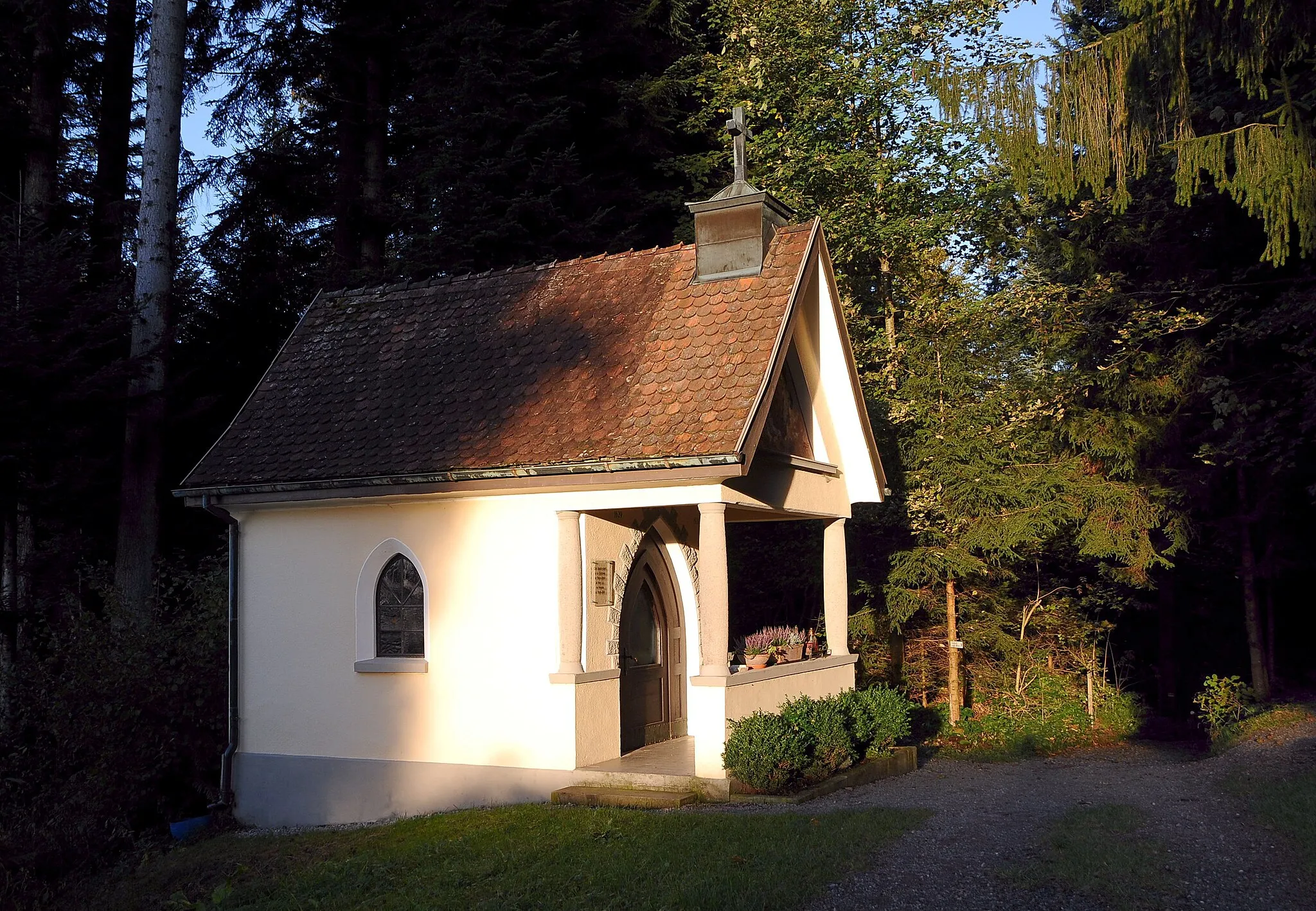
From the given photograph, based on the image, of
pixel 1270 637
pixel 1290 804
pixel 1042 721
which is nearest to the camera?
pixel 1290 804

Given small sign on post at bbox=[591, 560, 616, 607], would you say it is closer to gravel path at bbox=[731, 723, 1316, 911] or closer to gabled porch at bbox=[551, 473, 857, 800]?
gabled porch at bbox=[551, 473, 857, 800]

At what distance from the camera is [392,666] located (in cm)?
1260

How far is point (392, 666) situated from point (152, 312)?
7.52 m

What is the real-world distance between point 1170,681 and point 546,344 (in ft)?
48.5

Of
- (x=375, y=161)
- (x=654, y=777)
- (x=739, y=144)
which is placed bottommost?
(x=654, y=777)

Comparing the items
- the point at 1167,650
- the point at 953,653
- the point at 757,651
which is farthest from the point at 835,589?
the point at 1167,650

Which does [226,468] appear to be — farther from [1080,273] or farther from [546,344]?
[1080,273]

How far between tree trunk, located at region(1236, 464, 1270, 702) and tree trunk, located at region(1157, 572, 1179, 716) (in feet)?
6.71

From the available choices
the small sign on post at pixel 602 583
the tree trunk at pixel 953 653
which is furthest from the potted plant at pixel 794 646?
the tree trunk at pixel 953 653

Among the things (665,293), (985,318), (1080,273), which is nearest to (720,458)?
(665,293)

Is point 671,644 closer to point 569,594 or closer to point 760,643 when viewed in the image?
point 760,643

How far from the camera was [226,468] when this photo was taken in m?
13.5

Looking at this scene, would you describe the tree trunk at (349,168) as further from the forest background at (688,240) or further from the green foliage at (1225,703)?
the green foliage at (1225,703)

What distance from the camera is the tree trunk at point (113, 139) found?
20.7 metres
